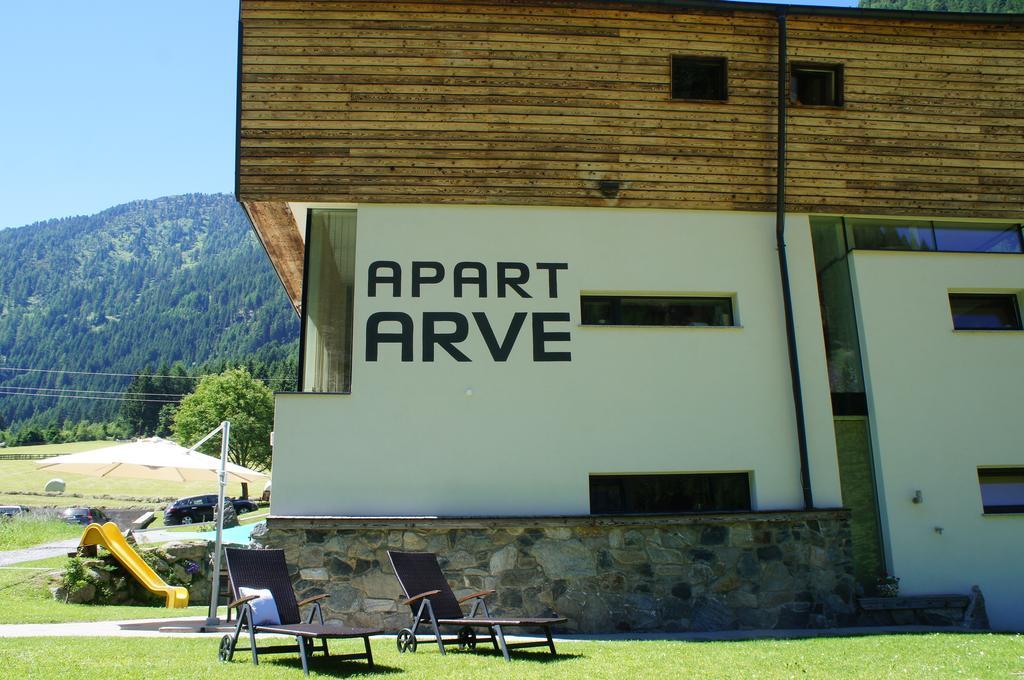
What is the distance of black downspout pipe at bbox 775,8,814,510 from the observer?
10695mm

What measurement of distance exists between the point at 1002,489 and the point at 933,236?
12.5ft

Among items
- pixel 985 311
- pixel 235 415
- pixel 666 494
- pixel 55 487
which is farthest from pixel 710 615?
pixel 55 487

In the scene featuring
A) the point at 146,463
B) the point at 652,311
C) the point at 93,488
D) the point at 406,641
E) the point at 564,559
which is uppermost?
the point at 652,311

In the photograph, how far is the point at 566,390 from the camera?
10.6 meters

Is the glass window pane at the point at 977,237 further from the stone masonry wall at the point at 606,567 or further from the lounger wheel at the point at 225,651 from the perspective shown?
the lounger wheel at the point at 225,651

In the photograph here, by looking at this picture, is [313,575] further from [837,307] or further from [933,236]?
[933,236]

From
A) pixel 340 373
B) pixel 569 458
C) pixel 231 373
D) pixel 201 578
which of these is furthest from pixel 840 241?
pixel 231 373

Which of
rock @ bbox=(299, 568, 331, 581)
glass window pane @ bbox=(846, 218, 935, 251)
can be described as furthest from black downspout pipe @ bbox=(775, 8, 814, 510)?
rock @ bbox=(299, 568, 331, 581)

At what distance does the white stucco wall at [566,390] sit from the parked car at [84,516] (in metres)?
24.1

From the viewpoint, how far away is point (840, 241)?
11.8 meters

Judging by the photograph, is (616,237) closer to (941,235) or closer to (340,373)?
(340,373)

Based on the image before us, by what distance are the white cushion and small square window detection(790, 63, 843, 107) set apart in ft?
33.2

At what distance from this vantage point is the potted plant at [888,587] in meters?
10.5

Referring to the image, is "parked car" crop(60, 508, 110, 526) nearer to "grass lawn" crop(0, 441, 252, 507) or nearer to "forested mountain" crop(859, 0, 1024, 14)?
"grass lawn" crop(0, 441, 252, 507)
